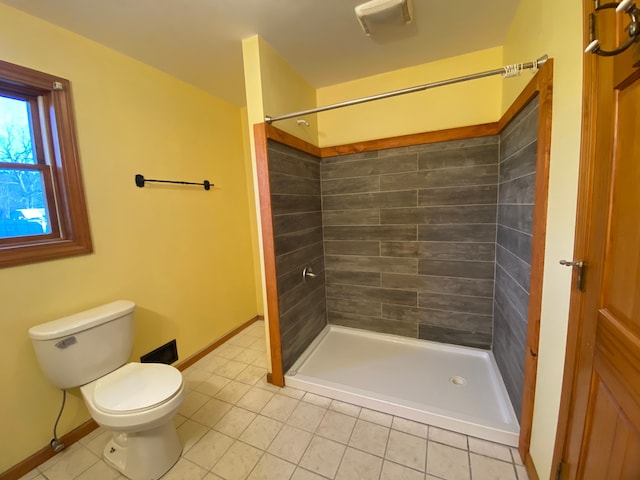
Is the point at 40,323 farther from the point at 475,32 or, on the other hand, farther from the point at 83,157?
the point at 475,32

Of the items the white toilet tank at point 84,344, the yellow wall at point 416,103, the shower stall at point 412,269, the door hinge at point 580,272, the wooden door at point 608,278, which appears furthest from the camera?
the yellow wall at point 416,103

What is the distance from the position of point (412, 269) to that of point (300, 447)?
4.94 feet

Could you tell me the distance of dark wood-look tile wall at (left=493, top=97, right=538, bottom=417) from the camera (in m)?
1.28

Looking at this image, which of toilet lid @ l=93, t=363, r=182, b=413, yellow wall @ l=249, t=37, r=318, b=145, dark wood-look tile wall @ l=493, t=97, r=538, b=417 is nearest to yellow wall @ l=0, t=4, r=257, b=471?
toilet lid @ l=93, t=363, r=182, b=413

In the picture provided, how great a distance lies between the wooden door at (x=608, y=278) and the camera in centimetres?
60

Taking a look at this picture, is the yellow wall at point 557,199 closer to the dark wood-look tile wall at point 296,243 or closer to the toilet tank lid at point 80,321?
the dark wood-look tile wall at point 296,243

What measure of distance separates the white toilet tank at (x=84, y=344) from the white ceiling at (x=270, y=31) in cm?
159

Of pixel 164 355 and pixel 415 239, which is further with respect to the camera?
pixel 415 239

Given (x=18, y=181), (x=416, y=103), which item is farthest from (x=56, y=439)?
(x=416, y=103)

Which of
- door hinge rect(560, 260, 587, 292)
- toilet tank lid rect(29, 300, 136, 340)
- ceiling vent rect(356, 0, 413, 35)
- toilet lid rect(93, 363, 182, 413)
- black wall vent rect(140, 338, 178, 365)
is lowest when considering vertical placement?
black wall vent rect(140, 338, 178, 365)

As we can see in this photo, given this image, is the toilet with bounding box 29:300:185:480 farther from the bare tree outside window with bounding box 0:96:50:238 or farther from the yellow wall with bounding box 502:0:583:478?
the yellow wall with bounding box 502:0:583:478

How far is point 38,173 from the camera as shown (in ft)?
4.59

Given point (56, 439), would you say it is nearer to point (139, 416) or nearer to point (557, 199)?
point (139, 416)

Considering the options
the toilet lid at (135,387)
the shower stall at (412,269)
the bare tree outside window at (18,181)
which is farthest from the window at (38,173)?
the shower stall at (412,269)
